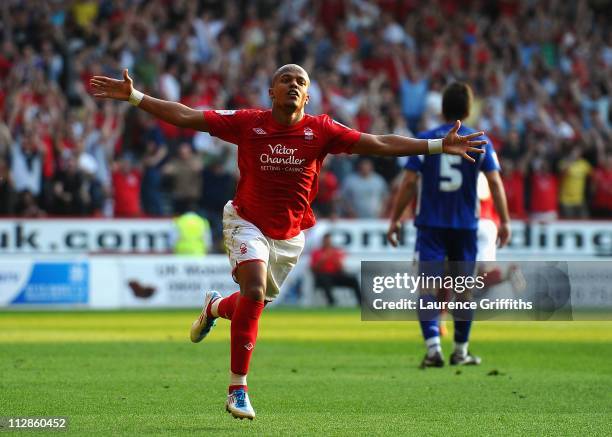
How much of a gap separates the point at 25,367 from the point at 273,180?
4.04 meters

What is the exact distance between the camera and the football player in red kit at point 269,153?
8680mm

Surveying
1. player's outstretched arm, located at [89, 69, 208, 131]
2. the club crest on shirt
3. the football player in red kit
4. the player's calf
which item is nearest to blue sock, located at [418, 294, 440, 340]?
the player's calf

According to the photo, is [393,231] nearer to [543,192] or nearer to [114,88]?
[114,88]

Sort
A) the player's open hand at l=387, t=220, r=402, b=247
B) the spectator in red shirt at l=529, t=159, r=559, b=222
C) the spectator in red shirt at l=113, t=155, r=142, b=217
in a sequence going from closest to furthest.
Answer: the player's open hand at l=387, t=220, r=402, b=247 < the spectator in red shirt at l=113, t=155, r=142, b=217 < the spectator in red shirt at l=529, t=159, r=559, b=222

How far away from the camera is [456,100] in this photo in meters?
12.3

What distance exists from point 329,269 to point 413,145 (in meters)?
15.0

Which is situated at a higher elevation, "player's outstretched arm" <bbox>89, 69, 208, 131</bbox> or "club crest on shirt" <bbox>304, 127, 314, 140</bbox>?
"player's outstretched arm" <bbox>89, 69, 208, 131</bbox>

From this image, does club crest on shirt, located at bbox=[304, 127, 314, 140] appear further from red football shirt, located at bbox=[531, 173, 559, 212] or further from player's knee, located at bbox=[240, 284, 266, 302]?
red football shirt, located at bbox=[531, 173, 559, 212]

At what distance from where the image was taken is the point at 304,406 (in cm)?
913

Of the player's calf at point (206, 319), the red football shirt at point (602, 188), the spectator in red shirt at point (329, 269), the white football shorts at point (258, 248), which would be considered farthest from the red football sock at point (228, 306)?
the red football shirt at point (602, 188)

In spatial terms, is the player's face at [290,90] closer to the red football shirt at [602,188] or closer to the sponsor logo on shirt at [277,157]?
the sponsor logo on shirt at [277,157]

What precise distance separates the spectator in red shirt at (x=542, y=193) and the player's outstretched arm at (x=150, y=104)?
59.3 ft

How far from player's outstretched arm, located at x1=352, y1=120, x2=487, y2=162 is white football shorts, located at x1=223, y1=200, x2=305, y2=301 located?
0.86 metres

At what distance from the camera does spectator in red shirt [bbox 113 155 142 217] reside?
23578mm
